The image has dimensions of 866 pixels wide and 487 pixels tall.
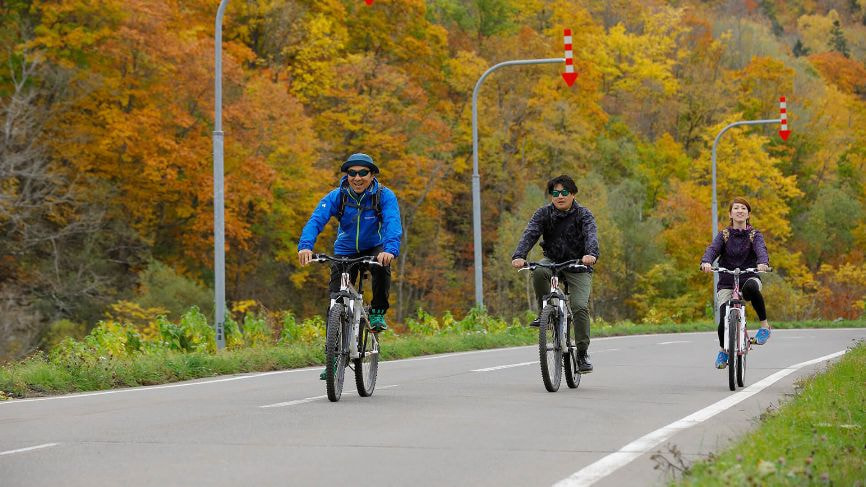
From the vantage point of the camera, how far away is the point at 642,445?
8703 millimetres

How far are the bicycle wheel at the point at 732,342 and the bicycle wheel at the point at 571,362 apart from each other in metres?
1.40

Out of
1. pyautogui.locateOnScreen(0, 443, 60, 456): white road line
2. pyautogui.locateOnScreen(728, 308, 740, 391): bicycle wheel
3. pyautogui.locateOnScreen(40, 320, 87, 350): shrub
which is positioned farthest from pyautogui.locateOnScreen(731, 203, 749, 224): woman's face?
pyautogui.locateOnScreen(40, 320, 87, 350): shrub

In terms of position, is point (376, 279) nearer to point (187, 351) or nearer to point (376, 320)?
point (376, 320)

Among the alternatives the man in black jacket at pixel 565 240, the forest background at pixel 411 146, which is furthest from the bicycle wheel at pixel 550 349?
the forest background at pixel 411 146

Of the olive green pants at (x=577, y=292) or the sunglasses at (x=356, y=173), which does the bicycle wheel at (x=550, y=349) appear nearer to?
the olive green pants at (x=577, y=292)

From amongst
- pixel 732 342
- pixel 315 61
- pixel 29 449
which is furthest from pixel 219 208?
pixel 315 61

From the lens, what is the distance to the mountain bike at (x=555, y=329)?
12453 millimetres

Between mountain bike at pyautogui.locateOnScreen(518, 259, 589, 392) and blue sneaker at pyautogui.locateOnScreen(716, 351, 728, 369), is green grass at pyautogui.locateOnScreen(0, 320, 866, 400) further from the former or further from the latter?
blue sneaker at pyautogui.locateOnScreen(716, 351, 728, 369)

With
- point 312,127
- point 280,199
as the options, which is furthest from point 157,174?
point 312,127

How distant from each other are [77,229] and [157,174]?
10.9ft

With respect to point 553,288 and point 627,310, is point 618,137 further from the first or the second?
point 553,288

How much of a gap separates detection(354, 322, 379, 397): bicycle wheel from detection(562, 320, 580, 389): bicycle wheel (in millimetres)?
1798

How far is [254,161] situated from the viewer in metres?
44.3

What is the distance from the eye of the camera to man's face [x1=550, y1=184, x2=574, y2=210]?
1288cm
